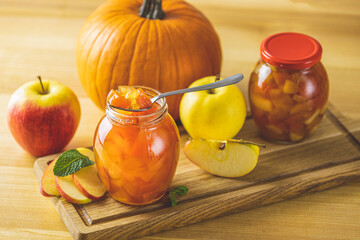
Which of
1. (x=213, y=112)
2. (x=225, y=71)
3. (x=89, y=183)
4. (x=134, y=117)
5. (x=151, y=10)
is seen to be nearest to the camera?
(x=134, y=117)

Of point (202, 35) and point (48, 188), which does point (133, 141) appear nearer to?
point (48, 188)

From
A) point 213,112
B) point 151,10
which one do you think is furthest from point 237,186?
point 151,10

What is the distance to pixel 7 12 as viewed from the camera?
6.52 ft

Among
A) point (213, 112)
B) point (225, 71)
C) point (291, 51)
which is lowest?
point (225, 71)

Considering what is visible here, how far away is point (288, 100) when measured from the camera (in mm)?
1272

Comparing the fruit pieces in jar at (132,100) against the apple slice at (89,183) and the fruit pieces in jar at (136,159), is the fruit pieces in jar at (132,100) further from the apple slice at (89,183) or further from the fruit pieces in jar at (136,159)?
the apple slice at (89,183)

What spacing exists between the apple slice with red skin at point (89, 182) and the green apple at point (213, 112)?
277mm

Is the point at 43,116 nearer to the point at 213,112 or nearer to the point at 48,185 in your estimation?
Answer: the point at 48,185

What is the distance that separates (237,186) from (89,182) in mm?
347

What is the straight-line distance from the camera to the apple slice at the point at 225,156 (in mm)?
1220

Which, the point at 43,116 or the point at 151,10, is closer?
the point at 43,116

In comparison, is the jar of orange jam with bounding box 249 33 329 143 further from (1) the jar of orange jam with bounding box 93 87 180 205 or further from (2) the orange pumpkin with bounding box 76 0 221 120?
(1) the jar of orange jam with bounding box 93 87 180 205

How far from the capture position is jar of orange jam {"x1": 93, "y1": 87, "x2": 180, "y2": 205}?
1.07m

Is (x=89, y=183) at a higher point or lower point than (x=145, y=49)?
lower
